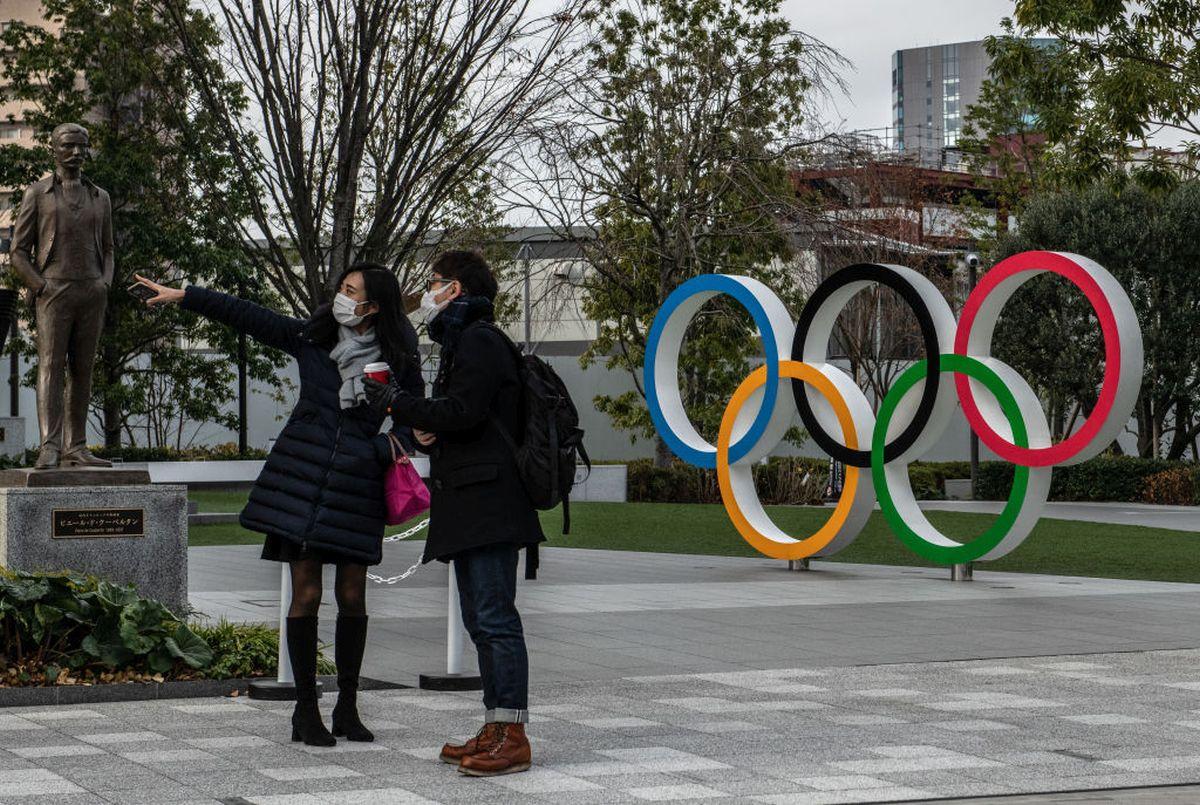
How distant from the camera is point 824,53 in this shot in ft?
86.0

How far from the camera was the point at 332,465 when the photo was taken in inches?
253

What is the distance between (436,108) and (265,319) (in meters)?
6.73

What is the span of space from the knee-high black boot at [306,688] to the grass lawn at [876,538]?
11325mm

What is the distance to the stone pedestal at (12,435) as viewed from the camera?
32.1 meters

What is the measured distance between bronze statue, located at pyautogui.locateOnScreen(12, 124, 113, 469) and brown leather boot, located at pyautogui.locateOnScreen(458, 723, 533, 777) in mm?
5022

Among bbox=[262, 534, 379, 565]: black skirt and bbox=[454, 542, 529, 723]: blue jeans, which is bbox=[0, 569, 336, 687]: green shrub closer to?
bbox=[262, 534, 379, 565]: black skirt

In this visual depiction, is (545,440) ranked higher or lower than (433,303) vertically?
lower

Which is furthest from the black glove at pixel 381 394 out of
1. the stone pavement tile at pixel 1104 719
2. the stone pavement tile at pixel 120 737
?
the stone pavement tile at pixel 1104 719

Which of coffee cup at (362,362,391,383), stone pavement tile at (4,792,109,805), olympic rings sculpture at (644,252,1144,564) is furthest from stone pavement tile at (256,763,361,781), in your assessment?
olympic rings sculpture at (644,252,1144,564)

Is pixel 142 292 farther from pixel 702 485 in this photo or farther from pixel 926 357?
pixel 702 485

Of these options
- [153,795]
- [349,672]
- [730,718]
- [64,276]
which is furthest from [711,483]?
[153,795]

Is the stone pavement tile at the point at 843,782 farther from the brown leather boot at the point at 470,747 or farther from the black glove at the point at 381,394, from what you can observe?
the black glove at the point at 381,394

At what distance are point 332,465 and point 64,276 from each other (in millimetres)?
4408

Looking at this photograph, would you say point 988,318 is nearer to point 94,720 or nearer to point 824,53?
point 94,720
